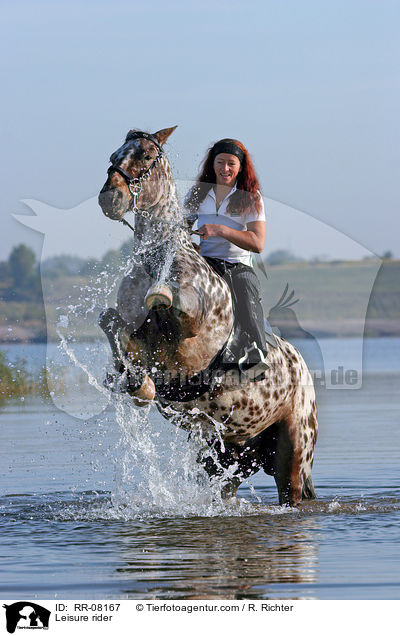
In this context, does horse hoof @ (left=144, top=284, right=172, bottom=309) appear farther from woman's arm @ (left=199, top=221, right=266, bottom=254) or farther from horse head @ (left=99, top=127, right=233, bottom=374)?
woman's arm @ (left=199, top=221, right=266, bottom=254)

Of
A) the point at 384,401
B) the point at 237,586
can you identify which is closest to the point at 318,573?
the point at 237,586

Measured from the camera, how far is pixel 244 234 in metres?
7.86

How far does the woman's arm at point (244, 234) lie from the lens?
780cm

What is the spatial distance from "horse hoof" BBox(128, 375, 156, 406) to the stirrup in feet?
2.45

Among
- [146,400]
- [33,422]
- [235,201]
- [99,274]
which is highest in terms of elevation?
[235,201]

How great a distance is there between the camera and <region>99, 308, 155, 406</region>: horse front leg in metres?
7.40

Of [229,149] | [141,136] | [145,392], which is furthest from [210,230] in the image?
[145,392]

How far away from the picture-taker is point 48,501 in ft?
31.0

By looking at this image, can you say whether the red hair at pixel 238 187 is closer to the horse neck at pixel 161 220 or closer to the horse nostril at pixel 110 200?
the horse neck at pixel 161 220

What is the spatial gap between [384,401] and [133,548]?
1185 cm

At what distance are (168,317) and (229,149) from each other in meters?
1.51

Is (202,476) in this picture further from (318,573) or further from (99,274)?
Result: (318,573)
